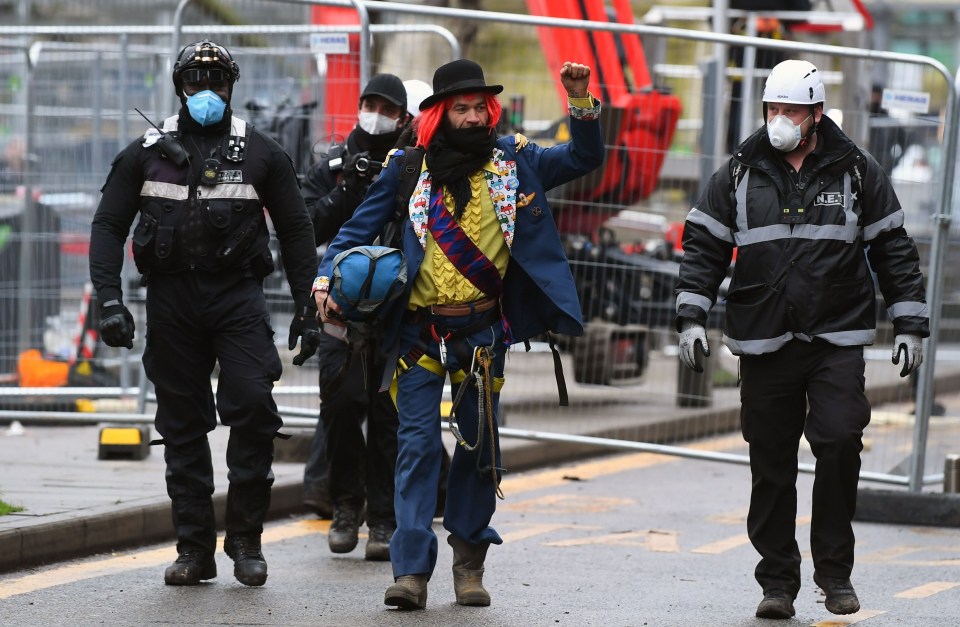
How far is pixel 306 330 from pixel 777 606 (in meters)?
2.02

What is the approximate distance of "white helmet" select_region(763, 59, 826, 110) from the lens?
6395mm

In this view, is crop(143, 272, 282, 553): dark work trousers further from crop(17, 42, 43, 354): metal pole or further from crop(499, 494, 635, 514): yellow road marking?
crop(17, 42, 43, 354): metal pole

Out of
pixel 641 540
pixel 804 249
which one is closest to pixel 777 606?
pixel 804 249

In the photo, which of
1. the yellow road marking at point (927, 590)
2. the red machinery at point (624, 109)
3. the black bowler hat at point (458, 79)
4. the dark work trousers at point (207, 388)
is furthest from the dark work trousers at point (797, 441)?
the red machinery at point (624, 109)

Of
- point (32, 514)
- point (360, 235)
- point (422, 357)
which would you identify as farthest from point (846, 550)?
point (32, 514)

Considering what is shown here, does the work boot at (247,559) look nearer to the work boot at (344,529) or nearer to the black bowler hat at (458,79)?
the work boot at (344,529)

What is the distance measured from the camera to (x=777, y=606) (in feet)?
20.8

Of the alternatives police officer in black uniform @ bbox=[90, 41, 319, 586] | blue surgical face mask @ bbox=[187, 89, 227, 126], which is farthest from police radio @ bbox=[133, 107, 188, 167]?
blue surgical face mask @ bbox=[187, 89, 227, 126]

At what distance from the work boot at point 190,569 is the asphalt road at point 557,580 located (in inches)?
2.3

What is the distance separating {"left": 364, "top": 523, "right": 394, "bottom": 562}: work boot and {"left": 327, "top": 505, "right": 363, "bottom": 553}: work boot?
12 centimetres

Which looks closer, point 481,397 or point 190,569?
point 481,397

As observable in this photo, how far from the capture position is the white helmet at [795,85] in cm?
639

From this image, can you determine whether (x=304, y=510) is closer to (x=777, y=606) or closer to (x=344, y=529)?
(x=344, y=529)

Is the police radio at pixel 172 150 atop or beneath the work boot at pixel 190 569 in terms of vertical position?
atop
